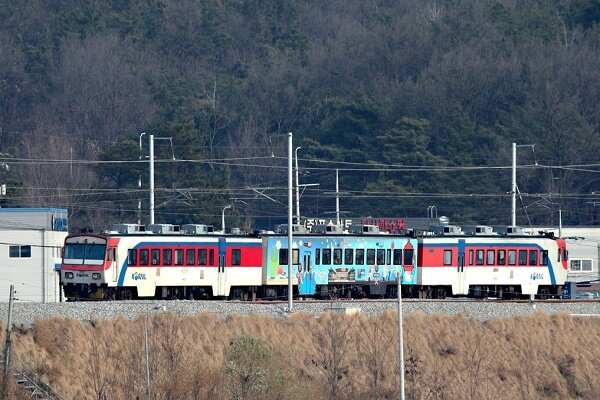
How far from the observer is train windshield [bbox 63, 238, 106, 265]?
53688mm

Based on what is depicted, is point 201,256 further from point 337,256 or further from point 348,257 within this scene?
point 348,257

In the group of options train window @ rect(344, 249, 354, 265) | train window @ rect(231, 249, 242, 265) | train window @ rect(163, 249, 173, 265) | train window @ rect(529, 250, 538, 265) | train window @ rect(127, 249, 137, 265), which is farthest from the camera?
train window @ rect(529, 250, 538, 265)

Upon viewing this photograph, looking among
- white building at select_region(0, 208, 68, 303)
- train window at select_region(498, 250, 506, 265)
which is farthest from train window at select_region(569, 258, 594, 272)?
white building at select_region(0, 208, 68, 303)

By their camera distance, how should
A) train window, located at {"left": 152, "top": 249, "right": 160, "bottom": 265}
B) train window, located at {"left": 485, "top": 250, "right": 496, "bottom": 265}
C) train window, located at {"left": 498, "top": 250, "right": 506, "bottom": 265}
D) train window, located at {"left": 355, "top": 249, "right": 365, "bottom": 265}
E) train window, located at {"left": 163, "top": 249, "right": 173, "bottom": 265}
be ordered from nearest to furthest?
train window, located at {"left": 152, "top": 249, "right": 160, "bottom": 265} < train window, located at {"left": 163, "top": 249, "right": 173, "bottom": 265} < train window, located at {"left": 355, "top": 249, "right": 365, "bottom": 265} < train window, located at {"left": 485, "top": 250, "right": 496, "bottom": 265} < train window, located at {"left": 498, "top": 250, "right": 506, "bottom": 265}

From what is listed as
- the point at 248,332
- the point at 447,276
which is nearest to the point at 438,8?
the point at 447,276

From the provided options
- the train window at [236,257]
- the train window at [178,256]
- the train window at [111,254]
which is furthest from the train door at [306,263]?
the train window at [111,254]

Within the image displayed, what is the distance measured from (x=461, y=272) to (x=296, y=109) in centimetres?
6670

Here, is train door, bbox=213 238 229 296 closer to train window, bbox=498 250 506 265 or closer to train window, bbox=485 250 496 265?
train window, bbox=485 250 496 265

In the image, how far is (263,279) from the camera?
57.4 metres

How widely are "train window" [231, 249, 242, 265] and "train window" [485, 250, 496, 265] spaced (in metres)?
10.8

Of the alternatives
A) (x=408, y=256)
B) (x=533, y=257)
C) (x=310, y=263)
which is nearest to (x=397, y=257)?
(x=408, y=256)

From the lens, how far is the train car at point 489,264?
60.2 meters

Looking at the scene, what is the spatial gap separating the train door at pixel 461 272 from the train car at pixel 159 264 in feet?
28.7

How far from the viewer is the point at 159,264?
54781 mm
